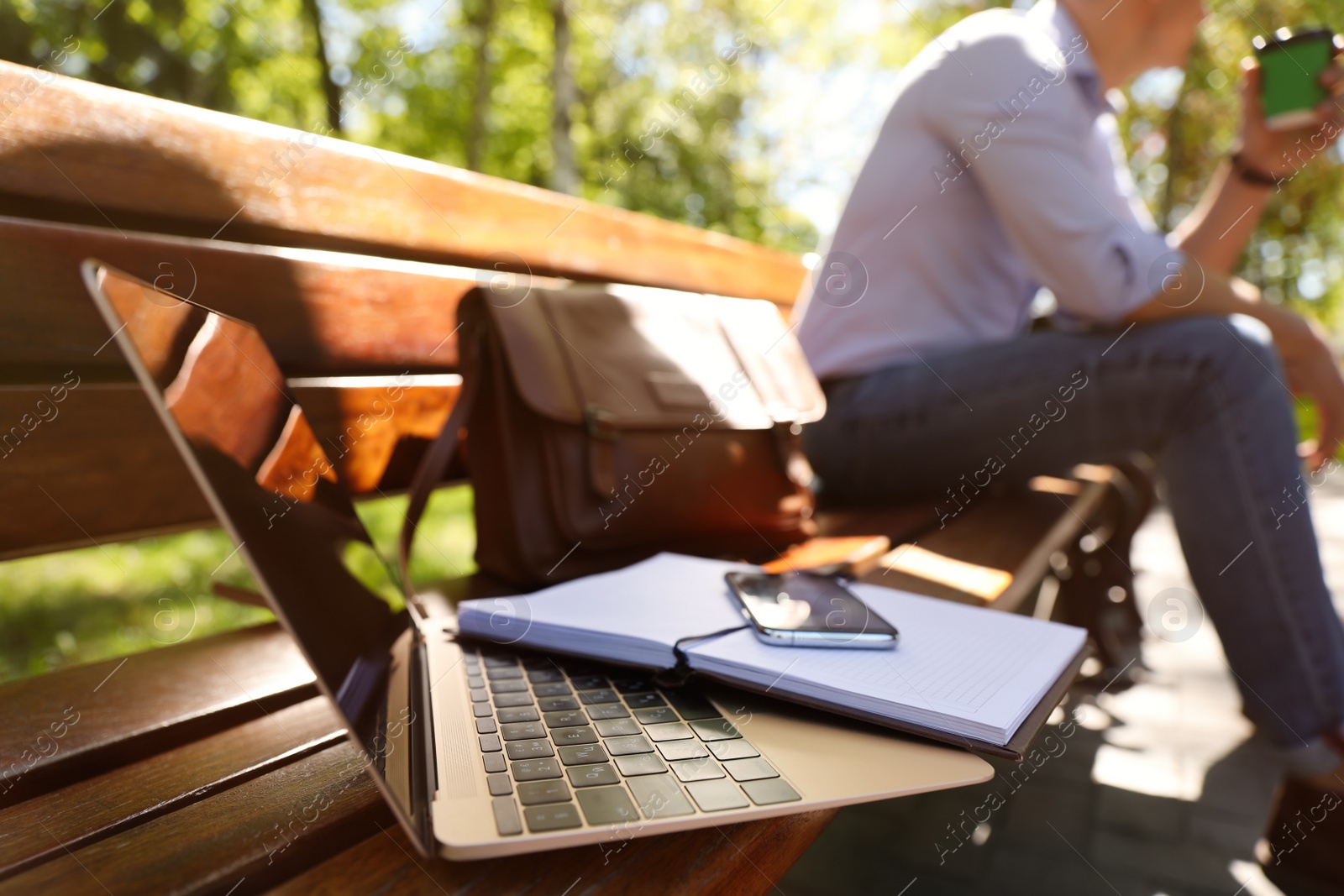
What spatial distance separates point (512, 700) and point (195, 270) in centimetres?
83

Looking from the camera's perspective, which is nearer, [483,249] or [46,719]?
[46,719]

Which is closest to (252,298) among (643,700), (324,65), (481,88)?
(643,700)

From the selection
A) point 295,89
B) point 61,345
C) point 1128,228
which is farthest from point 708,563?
point 295,89

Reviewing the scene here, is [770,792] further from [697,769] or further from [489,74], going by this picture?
[489,74]

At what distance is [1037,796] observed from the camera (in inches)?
78.4

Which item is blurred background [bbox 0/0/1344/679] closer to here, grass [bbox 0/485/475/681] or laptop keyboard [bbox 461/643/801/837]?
grass [bbox 0/485/475/681]

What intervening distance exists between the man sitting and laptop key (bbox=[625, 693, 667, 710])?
1265 millimetres

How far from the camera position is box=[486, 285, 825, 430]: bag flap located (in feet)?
4.37

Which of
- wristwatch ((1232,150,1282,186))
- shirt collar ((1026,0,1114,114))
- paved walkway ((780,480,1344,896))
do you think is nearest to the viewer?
paved walkway ((780,480,1344,896))

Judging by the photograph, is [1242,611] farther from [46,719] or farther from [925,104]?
[46,719]

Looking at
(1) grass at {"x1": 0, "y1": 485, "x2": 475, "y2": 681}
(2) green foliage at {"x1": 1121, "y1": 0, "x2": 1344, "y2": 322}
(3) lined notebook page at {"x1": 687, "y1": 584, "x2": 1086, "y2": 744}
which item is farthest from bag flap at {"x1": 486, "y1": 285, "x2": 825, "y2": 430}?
(2) green foliage at {"x1": 1121, "y1": 0, "x2": 1344, "y2": 322}

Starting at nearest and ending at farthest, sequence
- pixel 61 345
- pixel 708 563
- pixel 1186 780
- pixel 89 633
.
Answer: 1. pixel 61 345
2. pixel 708 563
3. pixel 1186 780
4. pixel 89 633

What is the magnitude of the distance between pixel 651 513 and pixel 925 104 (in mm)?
1233

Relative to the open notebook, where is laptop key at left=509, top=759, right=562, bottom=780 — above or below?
above
